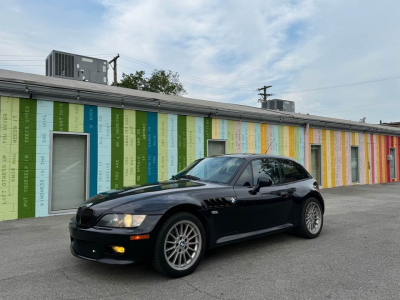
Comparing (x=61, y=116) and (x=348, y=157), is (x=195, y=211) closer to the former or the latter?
(x=61, y=116)

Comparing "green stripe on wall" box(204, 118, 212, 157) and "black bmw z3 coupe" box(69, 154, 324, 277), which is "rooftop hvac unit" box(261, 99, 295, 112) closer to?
"green stripe on wall" box(204, 118, 212, 157)

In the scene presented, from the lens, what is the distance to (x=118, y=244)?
3295 mm

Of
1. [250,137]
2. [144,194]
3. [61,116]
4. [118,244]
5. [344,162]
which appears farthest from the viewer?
[344,162]

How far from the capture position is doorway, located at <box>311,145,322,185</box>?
46.8 feet

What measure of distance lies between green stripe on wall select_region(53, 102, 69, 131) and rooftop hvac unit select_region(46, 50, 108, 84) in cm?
527

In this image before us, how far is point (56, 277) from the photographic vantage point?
358cm

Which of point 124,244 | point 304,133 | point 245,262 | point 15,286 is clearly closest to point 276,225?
point 245,262

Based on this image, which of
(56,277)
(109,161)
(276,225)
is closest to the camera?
(56,277)

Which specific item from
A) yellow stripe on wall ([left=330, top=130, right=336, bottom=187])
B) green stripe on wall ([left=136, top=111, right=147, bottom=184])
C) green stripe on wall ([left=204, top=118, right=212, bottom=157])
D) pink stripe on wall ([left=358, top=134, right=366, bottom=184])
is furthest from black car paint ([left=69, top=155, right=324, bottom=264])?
pink stripe on wall ([left=358, top=134, right=366, bottom=184])

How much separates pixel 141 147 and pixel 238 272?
236 inches

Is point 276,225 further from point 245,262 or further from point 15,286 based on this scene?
point 15,286

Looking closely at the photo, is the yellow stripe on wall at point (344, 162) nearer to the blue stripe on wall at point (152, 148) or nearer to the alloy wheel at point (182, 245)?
the blue stripe on wall at point (152, 148)

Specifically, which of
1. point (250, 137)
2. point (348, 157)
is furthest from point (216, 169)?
point (348, 157)

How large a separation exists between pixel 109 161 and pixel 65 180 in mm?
1226
